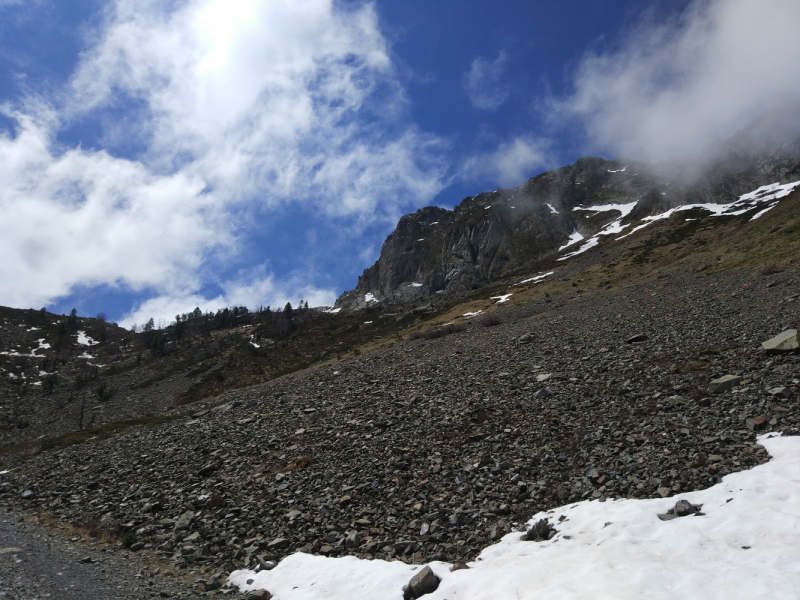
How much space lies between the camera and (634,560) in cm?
714

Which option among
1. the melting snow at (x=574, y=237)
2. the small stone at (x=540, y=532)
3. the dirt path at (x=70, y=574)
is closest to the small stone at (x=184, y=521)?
the dirt path at (x=70, y=574)

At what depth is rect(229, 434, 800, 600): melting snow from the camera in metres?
6.26

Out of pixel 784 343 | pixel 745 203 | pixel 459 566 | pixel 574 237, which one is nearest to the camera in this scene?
pixel 459 566

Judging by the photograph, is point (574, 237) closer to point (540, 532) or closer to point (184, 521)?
point (540, 532)

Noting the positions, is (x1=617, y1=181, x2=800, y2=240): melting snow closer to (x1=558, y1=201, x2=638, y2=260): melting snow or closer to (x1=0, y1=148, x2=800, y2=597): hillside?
(x1=558, y1=201, x2=638, y2=260): melting snow

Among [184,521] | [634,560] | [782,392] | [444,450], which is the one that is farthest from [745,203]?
[184,521]

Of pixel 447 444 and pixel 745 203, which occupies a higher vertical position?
pixel 745 203

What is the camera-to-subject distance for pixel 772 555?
6.45 metres

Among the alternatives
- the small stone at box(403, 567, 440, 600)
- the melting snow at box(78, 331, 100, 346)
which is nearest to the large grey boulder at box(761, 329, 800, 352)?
the small stone at box(403, 567, 440, 600)

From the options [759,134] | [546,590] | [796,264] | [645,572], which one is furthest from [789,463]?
[759,134]

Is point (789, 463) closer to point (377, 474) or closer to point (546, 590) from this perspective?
point (546, 590)

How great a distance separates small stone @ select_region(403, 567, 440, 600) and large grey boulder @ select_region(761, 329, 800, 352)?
1539 cm

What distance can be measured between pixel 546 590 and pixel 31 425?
75607mm

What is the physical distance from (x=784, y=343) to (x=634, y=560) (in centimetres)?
1331
